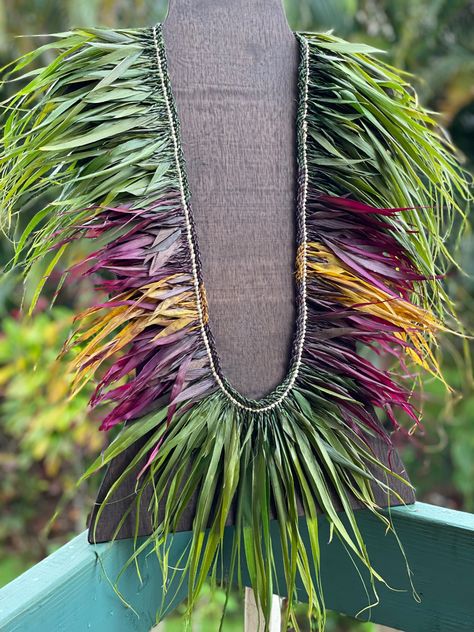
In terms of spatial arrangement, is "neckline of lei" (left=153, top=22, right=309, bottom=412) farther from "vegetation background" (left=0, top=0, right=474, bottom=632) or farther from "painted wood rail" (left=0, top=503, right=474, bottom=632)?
"vegetation background" (left=0, top=0, right=474, bottom=632)

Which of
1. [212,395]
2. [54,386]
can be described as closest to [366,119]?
[212,395]

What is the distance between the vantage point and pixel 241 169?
0.75 metres

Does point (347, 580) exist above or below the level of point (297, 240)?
below

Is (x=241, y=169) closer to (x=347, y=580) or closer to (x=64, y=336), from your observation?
(x=347, y=580)

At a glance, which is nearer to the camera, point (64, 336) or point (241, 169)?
point (241, 169)

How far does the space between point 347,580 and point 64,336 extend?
140cm

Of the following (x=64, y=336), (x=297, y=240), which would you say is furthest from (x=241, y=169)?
(x=64, y=336)

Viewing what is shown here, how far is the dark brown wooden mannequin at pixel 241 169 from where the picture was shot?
737 mm

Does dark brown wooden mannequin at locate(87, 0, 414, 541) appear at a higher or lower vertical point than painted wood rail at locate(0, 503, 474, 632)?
higher

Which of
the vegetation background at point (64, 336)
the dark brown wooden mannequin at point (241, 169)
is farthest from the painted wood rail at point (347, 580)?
the vegetation background at point (64, 336)

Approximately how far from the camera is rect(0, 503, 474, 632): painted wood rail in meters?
0.67

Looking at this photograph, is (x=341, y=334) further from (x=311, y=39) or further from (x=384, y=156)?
(x=311, y=39)

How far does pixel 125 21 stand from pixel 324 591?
7.15 ft

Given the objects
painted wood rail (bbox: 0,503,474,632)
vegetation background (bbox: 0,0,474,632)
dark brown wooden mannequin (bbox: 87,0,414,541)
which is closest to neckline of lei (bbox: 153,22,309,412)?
dark brown wooden mannequin (bbox: 87,0,414,541)
